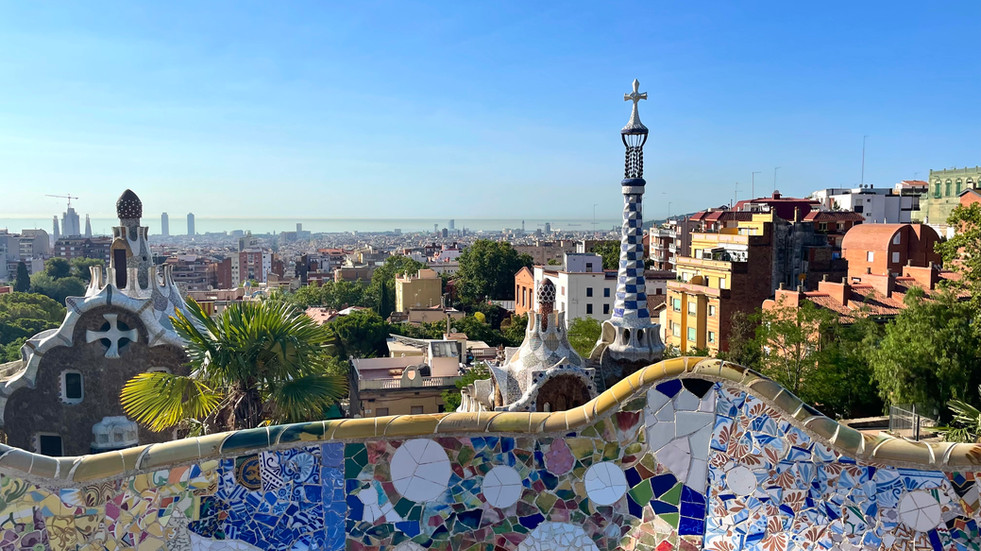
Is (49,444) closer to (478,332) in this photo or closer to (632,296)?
(632,296)

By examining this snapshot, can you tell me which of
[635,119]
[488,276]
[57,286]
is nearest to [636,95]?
[635,119]

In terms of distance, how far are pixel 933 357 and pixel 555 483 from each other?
14.0 metres

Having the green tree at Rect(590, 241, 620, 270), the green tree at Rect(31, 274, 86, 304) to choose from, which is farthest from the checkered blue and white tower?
the green tree at Rect(31, 274, 86, 304)

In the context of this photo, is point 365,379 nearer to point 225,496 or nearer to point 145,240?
point 145,240

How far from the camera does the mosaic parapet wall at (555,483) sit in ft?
16.2

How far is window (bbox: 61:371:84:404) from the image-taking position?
50.9 feet

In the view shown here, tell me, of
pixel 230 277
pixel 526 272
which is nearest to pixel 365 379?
pixel 526 272

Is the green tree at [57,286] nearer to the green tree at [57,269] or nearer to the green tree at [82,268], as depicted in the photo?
the green tree at [57,269]

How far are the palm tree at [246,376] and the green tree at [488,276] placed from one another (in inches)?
2046

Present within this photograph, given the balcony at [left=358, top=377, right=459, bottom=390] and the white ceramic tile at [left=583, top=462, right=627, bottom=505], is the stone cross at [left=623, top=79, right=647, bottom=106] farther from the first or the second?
the balcony at [left=358, top=377, right=459, bottom=390]

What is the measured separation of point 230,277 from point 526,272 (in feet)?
272

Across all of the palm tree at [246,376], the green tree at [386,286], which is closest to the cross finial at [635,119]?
the palm tree at [246,376]

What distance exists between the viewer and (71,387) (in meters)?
15.6

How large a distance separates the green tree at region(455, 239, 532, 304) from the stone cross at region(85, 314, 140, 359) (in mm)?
46283
